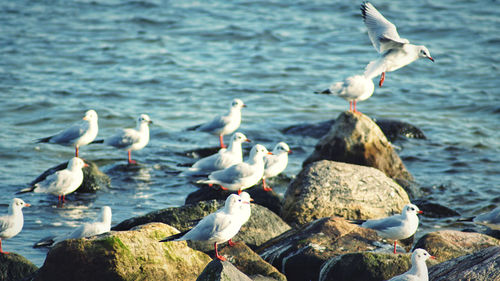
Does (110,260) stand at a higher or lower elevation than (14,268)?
higher

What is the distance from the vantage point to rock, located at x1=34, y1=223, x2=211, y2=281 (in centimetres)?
636

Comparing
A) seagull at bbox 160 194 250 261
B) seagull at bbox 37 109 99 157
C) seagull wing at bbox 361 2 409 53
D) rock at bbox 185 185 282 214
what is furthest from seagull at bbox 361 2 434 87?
seagull at bbox 37 109 99 157

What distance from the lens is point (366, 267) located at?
653cm

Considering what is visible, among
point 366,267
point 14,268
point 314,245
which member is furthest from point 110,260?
point 366,267

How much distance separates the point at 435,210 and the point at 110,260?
18.9 feet

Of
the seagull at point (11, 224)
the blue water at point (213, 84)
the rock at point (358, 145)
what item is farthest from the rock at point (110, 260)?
the rock at point (358, 145)

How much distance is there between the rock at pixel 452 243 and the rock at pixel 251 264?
1816mm

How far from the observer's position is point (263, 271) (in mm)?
6852

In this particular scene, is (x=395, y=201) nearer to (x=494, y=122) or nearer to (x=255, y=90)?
(x=494, y=122)

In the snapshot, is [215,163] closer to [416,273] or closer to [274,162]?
[274,162]

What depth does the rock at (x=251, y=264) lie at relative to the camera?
269 inches

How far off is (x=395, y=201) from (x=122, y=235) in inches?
171

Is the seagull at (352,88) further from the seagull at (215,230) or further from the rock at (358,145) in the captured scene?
the seagull at (215,230)

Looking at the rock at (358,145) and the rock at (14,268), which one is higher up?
the rock at (358,145)
